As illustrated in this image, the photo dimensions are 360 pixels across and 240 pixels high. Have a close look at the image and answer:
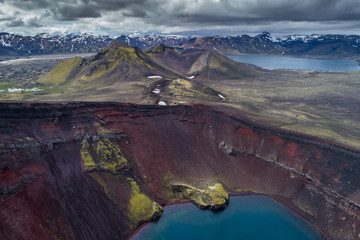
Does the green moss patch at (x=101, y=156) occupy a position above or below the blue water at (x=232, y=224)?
above

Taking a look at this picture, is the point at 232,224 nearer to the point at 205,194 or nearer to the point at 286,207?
the point at 205,194

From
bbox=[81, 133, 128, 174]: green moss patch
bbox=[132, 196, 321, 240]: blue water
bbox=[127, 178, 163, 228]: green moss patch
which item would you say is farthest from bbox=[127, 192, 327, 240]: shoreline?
bbox=[81, 133, 128, 174]: green moss patch

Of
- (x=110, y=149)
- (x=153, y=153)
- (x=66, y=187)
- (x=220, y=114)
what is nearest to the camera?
(x=66, y=187)

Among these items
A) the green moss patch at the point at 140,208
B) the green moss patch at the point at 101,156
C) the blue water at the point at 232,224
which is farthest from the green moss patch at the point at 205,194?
the green moss patch at the point at 101,156

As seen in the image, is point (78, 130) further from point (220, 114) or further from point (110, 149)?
point (220, 114)

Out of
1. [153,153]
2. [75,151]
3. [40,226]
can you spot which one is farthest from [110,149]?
[40,226]

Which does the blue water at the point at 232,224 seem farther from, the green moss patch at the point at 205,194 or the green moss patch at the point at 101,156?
the green moss patch at the point at 101,156

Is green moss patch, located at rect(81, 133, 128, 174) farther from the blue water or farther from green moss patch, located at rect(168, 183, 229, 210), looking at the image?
the blue water

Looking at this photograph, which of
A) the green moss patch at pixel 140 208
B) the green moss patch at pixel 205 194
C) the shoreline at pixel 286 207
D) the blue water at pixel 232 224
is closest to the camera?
the blue water at pixel 232 224
